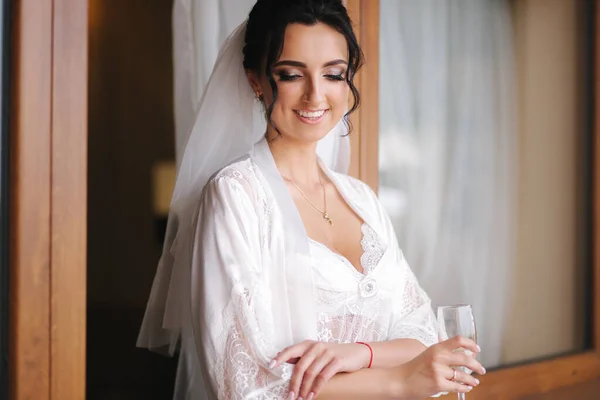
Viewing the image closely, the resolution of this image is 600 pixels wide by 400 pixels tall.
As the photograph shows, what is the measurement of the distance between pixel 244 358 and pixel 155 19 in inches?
101

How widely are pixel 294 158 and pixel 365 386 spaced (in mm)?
612

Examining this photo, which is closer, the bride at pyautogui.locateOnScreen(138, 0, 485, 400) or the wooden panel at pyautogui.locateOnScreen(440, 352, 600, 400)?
the bride at pyautogui.locateOnScreen(138, 0, 485, 400)

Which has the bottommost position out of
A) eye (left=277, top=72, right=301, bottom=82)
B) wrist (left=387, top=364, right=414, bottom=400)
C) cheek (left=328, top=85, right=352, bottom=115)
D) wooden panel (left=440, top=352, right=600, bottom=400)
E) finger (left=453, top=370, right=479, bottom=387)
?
wooden panel (left=440, top=352, right=600, bottom=400)

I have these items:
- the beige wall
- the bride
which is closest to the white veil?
the bride

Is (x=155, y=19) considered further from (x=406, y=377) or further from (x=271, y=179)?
(x=406, y=377)

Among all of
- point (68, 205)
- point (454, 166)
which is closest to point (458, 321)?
point (68, 205)

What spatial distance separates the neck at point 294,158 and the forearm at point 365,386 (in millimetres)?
538

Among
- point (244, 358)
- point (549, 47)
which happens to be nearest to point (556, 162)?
point (549, 47)

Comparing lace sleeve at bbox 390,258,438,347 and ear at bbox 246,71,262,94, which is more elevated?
ear at bbox 246,71,262,94

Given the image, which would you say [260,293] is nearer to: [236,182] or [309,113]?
[236,182]

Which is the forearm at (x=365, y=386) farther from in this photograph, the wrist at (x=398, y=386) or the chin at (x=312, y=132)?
the chin at (x=312, y=132)

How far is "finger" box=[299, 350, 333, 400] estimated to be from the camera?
1.40m

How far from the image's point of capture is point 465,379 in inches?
55.7

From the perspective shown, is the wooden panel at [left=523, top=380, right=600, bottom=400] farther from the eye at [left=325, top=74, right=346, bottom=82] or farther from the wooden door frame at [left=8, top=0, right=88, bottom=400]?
the wooden door frame at [left=8, top=0, right=88, bottom=400]
